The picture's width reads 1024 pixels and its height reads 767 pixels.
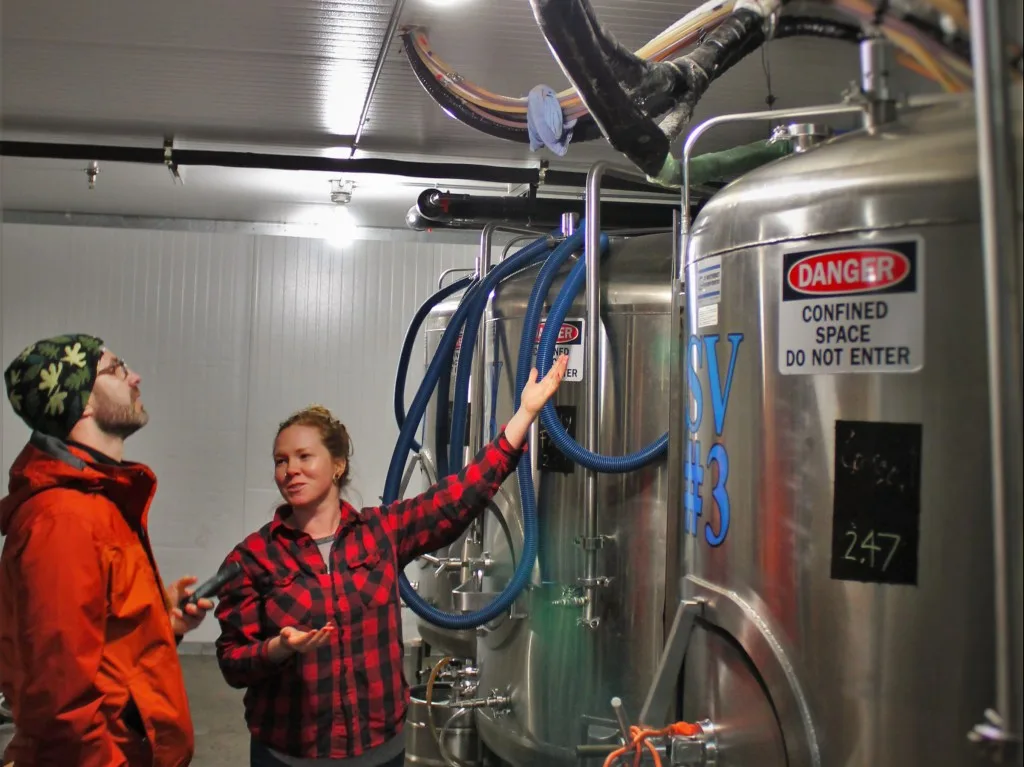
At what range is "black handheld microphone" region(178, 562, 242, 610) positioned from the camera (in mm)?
1810

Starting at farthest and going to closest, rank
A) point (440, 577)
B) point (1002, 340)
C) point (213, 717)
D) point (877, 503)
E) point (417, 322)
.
→ point (213, 717) < point (417, 322) < point (440, 577) < point (877, 503) < point (1002, 340)

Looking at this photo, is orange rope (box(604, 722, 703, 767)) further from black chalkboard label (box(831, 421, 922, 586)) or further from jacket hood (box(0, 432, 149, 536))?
jacket hood (box(0, 432, 149, 536))

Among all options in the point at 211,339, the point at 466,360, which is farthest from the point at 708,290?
the point at 211,339

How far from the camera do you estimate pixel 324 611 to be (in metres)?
1.84

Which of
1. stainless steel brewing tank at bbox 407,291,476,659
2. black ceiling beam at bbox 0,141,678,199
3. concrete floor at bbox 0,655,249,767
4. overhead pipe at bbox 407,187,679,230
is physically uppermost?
black ceiling beam at bbox 0,141,678,199

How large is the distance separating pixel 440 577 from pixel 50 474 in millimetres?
1934

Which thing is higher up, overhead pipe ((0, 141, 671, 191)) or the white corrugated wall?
overhead pipe ((0, 141, 671, 191))

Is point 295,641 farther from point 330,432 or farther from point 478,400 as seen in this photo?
point 478,400

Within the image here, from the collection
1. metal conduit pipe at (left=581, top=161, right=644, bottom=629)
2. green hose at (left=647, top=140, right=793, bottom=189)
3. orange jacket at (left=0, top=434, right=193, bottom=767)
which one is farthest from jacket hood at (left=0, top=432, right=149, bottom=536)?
green hose at (left=647, top=140, right=793, bottom=189)

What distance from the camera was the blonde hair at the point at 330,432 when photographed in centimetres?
203

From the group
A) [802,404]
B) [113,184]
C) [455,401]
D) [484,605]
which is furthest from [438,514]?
[113,184]

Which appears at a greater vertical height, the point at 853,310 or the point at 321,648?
the point at 853,310

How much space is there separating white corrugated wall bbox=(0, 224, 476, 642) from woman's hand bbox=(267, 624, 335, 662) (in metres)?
3.33

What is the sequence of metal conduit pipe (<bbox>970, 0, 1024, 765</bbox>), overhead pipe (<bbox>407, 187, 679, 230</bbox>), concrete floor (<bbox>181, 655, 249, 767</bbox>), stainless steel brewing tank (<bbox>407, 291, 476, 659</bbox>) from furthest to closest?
concrete floor (<bbox>181, 655, 249, 767</bbox>) → stainless steel brewing tank (<bbox>407, 291, 476, 659</bbox>) → overhead pipe (<bbox>407, 187, 679, 230</bbox>) → metal conduit pipe (<bbox>970, 0, 1024, 765</bbox>)
